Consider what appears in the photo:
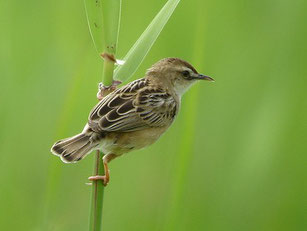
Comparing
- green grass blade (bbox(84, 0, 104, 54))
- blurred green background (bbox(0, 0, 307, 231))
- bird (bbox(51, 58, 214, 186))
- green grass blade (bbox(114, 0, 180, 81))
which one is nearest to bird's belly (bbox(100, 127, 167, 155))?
bird (bbox(51, 58, 214, 186))

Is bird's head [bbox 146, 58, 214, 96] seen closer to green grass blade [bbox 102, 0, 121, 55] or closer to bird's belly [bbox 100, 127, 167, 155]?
bird's belly [bbox 100, 127, 167, 155]

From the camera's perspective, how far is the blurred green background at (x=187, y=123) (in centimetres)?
326

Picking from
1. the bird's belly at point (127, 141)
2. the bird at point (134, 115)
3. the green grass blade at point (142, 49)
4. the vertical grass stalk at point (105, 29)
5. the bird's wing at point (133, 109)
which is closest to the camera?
the vertical grass stalk at point (105, 29)

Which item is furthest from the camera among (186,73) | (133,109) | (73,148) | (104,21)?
(186,73)

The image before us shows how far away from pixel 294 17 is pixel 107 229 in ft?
6.19

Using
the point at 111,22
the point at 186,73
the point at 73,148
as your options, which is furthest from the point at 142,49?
the point at 186,73

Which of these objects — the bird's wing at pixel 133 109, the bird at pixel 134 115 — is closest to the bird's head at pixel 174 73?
the bird at pixel 134 115

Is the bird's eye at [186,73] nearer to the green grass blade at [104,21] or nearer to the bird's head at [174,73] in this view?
the bird's head at [174,73]

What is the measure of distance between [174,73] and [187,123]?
1.22 meters

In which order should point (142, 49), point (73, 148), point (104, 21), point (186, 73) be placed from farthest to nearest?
point (186, 73) → point (73, 148) → point (142, 49) → point (104, 21)

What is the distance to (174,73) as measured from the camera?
432 centimetres

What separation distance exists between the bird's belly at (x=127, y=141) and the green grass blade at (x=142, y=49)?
0.62 metres

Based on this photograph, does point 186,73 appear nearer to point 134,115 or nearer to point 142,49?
point 134,115

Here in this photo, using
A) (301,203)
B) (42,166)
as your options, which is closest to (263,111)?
(301,203)
